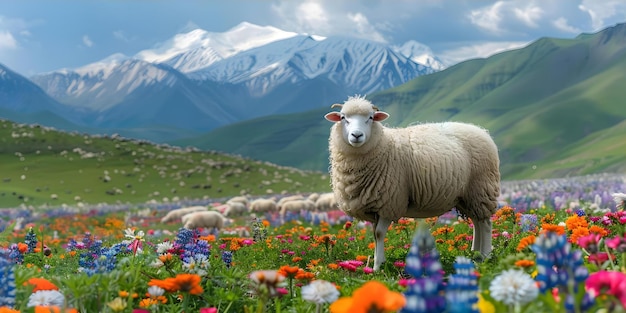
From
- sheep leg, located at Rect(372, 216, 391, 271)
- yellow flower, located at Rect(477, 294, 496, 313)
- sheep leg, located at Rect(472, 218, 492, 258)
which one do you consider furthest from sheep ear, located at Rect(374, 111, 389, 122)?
yellow flower, located at Rect(477, 294, 496, 313)

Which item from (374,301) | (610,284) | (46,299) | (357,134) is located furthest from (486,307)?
(357,134)

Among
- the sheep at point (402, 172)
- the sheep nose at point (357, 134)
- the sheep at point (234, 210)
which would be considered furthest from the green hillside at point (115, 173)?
the sheep nose at point (357, 134)

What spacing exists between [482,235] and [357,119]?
9.50 feet

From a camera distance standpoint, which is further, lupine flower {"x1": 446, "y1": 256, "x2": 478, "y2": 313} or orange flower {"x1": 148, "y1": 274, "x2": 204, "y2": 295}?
orange flower {"x1": 148, "y1": 274, "x2": 204, "y2": 295}

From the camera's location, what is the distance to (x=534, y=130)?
515 ft

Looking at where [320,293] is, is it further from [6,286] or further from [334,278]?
[334,278]

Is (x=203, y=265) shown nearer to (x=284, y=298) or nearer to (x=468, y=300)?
(x=284, y=298)

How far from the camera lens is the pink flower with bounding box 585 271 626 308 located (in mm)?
2059

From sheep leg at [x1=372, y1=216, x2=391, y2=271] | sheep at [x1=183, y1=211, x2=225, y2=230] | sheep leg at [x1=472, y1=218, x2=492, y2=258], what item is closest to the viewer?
sheep leg at [x1=372, y1=216, x2=391, y2=271]

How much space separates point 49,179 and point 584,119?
158 meters

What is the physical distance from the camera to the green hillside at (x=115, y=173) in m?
33.7

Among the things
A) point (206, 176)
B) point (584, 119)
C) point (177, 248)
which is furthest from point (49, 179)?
point (584, 119)

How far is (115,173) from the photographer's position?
125 feet

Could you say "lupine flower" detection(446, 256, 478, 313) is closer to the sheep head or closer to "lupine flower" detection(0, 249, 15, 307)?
"lupine flower" detection(0, 249, 15, 307)
